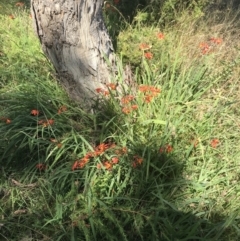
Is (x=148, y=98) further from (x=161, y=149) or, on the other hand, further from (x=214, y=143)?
(x=214, y=143)

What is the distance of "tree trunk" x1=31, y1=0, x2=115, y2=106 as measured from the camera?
8.73ft

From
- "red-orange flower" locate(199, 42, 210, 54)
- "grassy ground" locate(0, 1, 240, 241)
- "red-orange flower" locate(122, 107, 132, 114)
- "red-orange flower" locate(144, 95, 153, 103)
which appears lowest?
"grassy ground" locate(0, 1, 240, 241)

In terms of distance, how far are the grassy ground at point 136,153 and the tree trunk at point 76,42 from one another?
7.3 inches

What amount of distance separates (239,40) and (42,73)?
2123 mm

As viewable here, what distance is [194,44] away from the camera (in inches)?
124

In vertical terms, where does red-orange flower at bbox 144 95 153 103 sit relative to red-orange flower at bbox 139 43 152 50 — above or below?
below

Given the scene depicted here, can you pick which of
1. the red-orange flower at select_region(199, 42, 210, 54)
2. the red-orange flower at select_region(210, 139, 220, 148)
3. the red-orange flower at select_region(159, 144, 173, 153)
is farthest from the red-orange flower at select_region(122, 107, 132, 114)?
the red-orange flower at select_region(199, 42, 210, 54)

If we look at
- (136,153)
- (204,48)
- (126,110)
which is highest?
(204,48)

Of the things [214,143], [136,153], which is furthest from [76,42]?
[214,143]

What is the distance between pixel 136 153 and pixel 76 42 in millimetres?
1127

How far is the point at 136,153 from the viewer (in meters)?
2.35

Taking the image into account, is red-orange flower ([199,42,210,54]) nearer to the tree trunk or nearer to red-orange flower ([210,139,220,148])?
the tree trunk

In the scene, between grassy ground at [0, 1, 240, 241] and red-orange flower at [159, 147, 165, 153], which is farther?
red-orange flower at [159, 147, 165, 153]

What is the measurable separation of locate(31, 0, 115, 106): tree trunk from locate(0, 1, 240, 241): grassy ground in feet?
0.61
